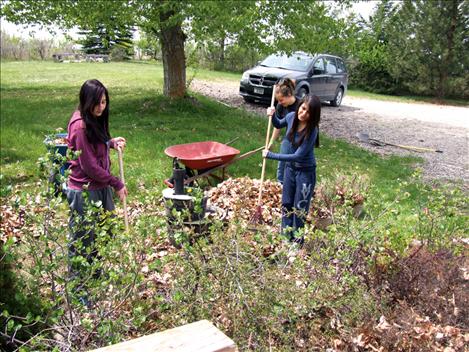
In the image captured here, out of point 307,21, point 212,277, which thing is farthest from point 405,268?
point 307,21

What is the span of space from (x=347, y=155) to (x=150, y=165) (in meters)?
4.19

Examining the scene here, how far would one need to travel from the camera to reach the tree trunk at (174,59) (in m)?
11.7

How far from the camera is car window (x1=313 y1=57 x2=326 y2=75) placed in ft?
48.6

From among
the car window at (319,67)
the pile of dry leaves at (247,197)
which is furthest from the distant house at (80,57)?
the pile of dry leaves at (247,197)

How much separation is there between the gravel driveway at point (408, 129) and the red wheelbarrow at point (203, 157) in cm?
414

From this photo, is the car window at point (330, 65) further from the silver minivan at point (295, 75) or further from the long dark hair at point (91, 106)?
the long dark hair at point (91, 106)

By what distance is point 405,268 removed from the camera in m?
3.40

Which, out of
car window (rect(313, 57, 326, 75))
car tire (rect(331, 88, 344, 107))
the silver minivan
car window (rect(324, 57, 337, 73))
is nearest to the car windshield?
the silver minivan

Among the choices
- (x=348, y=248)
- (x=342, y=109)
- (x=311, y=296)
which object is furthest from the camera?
(x=342, y=109)

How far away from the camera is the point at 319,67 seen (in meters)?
15.1

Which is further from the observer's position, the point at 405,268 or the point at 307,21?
the point at 307,21

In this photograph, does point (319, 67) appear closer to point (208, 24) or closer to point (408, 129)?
point (408, 129)

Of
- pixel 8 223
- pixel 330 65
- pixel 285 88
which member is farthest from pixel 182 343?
pixel 330 65

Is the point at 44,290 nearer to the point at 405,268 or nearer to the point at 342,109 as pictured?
the point at 405,268
